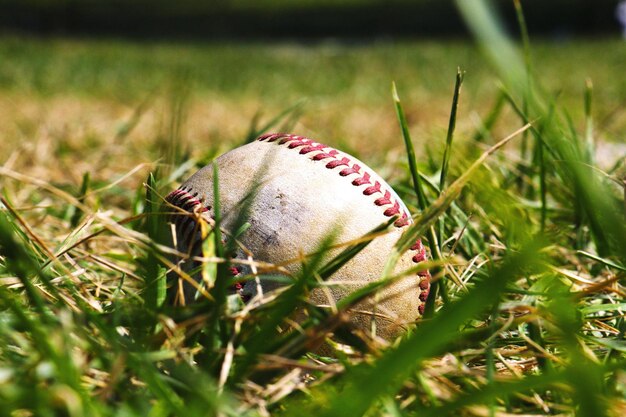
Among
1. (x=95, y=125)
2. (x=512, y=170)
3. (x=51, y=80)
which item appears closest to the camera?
(x=512, y=170)

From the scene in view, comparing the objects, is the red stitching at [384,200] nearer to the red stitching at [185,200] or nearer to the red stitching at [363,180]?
the red stitching at [363,180]

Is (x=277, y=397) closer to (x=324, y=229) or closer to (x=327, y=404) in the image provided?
(x=327, y=404)

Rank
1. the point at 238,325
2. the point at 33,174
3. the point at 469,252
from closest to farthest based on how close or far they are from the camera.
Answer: the point at 238,325
the point at 469,252
the point at 33,174

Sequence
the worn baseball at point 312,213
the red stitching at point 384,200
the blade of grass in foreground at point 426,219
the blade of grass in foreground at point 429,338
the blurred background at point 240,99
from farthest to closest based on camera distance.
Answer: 1. the blurred background at point 240,99
2. the red stitching at point 384,200
3. the worn baseball at point 312,213
4. the blade of grass in foreground at point 426,219
5. the blade of grass in foreground at point 429,338

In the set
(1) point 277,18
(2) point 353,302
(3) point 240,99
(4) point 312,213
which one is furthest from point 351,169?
(1) point 277,18

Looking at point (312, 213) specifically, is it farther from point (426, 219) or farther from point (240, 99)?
point (240, 99)

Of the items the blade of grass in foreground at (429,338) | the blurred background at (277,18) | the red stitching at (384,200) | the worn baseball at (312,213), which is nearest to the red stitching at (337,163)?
the worn baseball at (312,213)

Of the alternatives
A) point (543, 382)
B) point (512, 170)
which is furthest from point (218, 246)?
point (512, 170)

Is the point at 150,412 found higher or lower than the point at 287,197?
lower

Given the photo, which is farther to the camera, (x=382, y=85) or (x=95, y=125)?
(x=382, y=85)
